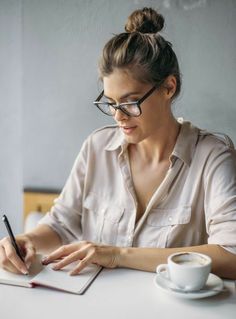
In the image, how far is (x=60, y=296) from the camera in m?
1.07

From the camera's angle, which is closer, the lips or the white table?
the white table

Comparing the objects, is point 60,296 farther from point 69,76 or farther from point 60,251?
point 69,76

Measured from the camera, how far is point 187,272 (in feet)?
3.46

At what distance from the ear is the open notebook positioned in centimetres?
60

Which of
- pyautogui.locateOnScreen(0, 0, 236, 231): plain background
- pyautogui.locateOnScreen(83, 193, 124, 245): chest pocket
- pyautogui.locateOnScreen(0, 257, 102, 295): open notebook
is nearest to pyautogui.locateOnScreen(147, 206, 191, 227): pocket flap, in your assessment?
pyautogui.locateOnScreen(83, 193, 124, 245): chest pocket

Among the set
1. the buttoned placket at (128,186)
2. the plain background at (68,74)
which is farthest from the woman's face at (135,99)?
the plain background at (68,74)

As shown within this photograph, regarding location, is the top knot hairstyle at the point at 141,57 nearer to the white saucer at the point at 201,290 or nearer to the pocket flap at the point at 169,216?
the pocket flap at the point at 169,216

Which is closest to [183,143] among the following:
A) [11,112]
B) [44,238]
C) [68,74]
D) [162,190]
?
[162,190]

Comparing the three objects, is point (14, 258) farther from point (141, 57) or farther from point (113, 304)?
point (141, 57)

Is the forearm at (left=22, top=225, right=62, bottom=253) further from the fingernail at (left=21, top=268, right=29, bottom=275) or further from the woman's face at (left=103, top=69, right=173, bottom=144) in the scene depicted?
the woman's face at (left=103, top=69, right=173, bottom=144)

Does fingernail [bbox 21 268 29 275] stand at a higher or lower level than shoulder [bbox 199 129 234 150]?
lower

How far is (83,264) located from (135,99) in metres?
0.52

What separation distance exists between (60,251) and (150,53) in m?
0.65

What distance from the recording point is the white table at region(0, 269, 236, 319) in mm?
993
